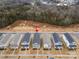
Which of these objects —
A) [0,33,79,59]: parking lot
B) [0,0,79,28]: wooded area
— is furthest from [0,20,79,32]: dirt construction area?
[0,33,79,59]: parking lot

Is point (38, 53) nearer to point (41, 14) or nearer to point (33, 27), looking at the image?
point (33, 27)

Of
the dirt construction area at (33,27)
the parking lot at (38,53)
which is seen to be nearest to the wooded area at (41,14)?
the dirt construction area at (33,27)

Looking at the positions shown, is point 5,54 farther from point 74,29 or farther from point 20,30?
point 74,29

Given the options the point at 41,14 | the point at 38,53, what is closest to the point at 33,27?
the point at 41,14

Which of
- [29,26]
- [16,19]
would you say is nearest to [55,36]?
[29,26]

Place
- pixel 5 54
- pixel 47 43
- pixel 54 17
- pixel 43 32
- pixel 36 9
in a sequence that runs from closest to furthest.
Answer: pixel 5 54 → pixel 47 43 → pixel 43 32 → pixel 54 17 → pixel 36 9

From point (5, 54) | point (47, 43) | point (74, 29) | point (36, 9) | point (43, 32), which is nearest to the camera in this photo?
point (5, 54)

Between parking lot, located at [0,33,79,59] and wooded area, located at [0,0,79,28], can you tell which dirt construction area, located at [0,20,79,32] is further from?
parking lot, located at [0,33,79,59]

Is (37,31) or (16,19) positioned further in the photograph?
(16,19)
